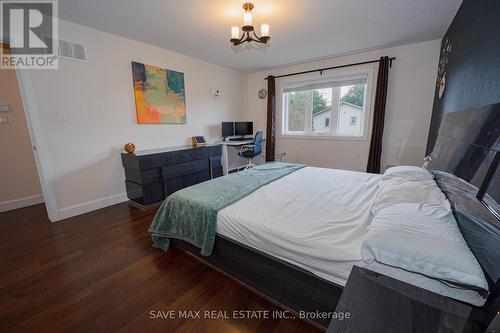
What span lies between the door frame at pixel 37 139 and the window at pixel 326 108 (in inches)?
154

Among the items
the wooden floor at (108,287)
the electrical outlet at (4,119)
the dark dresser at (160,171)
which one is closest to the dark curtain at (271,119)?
the dark dresser at (160,171)

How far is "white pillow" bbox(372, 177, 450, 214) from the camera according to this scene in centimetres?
124

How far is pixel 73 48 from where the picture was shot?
2490mm

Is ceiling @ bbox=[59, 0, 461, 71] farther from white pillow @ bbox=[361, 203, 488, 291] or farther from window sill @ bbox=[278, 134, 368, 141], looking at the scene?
white pillow @ bbox=[361, 203, 488, 291]

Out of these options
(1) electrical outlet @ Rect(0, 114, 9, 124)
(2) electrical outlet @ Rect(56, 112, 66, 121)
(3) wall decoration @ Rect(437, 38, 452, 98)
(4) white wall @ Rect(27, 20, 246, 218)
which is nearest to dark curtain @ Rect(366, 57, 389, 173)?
(3) wall decoration @ Rect(437, 38, 452, 98)

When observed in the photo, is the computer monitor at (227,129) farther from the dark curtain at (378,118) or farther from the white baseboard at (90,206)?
the dark curtain at (378,118)

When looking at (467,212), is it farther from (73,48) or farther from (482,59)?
(73,48)

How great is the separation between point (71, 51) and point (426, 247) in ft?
12.2

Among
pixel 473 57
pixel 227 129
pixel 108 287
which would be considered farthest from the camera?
pixel 227 129

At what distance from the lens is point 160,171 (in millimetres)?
2982

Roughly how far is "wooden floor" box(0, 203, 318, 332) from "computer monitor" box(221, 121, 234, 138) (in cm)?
270

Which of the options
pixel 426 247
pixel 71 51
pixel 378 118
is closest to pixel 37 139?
pixel 71 51

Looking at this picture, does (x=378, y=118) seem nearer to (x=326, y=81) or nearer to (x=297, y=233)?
(x=326, y=81)

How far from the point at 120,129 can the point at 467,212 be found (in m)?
3.65
